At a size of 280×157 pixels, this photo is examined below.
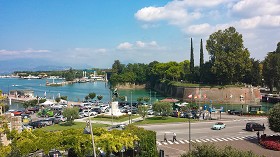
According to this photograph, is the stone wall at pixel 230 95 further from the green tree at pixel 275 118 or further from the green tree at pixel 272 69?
the green tree at pixel 275 118

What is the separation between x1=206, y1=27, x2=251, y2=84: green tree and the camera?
87500 millimetres

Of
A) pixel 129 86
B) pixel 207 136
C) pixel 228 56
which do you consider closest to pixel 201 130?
pixel 207 136

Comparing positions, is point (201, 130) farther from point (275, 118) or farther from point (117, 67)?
point (117, 67)

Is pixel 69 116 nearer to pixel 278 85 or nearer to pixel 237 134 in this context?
pixel 237 134

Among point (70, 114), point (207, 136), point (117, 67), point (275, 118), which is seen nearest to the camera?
point (275, 118)

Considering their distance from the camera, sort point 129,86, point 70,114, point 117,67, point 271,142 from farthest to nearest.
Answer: point 117,67
point 129,86
point 70,114
point 271,142

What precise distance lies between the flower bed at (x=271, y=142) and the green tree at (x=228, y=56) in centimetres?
5635

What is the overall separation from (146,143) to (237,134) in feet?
53.9

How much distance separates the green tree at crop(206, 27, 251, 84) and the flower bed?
56.4 m

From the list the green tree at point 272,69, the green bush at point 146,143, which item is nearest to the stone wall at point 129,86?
the green tree at point 272,69

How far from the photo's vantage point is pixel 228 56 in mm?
87875

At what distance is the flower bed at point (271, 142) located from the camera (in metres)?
29.7

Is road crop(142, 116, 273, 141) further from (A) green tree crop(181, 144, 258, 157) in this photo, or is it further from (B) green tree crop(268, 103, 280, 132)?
(A) green tree crop(181, 144, 258, 157)

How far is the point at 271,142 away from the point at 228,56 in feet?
197
